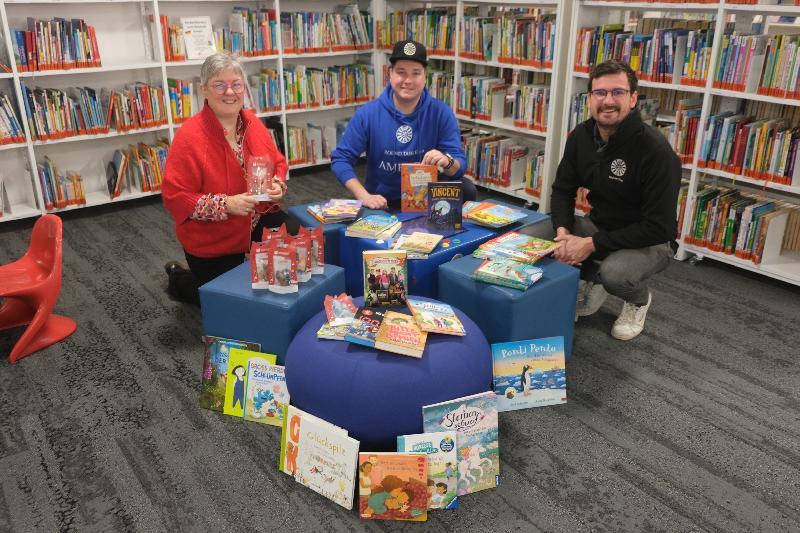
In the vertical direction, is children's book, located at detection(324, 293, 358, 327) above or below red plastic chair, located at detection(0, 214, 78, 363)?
above

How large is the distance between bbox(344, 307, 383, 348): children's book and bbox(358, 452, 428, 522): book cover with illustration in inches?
14.8

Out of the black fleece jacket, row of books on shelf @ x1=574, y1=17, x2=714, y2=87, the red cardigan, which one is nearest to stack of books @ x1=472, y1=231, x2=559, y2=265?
the black fleece jacket

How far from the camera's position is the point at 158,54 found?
5.10 m

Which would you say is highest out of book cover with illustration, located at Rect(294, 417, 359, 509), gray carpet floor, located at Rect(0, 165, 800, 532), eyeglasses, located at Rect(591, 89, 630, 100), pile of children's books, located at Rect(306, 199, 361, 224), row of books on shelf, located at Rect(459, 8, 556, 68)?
row of books on shelf, located at Rect(459, 8, 556, 68)

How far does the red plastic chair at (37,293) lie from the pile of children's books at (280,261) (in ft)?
3.50

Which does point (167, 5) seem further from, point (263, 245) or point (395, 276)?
point (395, 276)

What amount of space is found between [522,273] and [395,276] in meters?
0.55

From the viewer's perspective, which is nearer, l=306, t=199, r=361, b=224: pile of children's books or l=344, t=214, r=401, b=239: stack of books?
l=344, t=214, r=401, b=239: stack of books

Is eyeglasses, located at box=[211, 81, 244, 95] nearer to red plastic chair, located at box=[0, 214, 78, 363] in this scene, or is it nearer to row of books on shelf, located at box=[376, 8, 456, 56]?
red plastic chair, located at box=[0, 214, 78, 363]

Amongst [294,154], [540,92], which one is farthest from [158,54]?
[540,92]

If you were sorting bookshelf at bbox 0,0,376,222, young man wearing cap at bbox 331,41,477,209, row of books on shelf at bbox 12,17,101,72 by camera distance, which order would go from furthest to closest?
1. bookshelf at bbox 0,0,376,222
2. row of books on shelf at bbox 12,17,101,72
3. young man wearing cap at bbox 331,41,477,209

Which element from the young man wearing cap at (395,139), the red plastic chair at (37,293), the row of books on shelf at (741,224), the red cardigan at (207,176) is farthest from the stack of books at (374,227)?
the row of books on shelf at (741,224)

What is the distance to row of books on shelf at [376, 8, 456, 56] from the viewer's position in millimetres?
5434

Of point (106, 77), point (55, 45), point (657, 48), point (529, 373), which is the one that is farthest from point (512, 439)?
point (106, 77)
